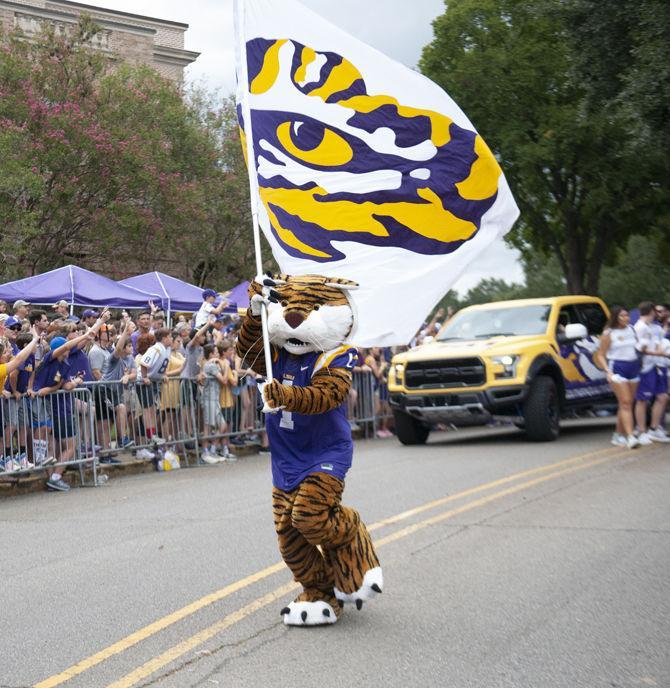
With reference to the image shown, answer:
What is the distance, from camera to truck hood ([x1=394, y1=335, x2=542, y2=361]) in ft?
Answer: 47.1

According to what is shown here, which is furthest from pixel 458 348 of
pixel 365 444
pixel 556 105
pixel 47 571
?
pixel 556 105

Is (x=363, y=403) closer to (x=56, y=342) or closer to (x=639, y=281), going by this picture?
(x=56, y=342)

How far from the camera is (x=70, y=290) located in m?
17.6

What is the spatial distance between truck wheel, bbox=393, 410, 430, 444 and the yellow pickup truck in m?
0.01

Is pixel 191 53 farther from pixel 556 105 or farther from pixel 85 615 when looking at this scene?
pixel 85 615

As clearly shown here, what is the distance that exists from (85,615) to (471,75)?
27.5m

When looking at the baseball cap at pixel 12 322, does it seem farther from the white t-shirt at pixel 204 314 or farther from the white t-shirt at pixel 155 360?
the white t-shirt at pixel 204 314

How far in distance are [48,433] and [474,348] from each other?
5.89 metres

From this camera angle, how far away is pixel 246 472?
1280 cm

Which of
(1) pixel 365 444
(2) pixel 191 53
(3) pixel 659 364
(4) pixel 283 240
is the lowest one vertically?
(1) pixel 365 444

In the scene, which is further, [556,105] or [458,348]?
[556,105]

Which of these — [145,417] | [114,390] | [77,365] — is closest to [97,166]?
[145,417]

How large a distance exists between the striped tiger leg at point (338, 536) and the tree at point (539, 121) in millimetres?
24478

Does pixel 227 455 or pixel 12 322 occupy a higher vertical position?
pixel 12 322
